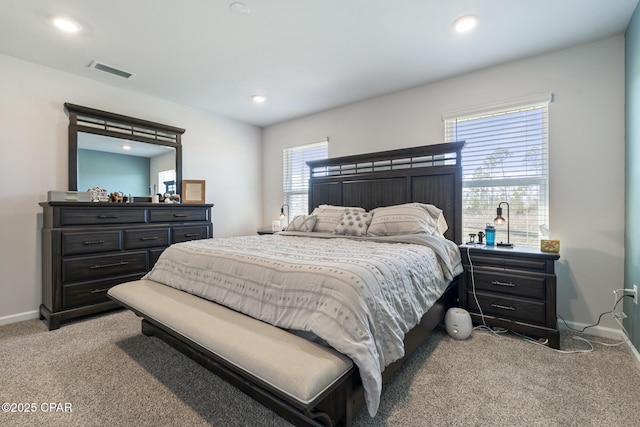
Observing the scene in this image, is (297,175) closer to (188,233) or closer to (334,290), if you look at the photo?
(188,233)

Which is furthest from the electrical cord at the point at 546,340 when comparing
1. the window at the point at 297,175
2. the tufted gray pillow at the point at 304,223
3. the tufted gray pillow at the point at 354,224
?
the window at the point at 297,175

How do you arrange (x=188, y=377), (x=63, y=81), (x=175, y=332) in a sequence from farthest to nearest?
(x=63, y=81), (x=188, y=377), (x=175, y=332)

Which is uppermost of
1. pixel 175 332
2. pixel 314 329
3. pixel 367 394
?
pixel 314 329

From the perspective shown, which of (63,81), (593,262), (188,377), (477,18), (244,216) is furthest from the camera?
(244,216)

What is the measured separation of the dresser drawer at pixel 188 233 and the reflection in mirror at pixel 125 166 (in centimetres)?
65

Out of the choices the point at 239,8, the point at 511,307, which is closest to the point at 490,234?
the point at 511,307

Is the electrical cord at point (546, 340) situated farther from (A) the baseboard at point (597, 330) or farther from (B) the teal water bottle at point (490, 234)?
(B) the teal water bottle at point (490, 234)

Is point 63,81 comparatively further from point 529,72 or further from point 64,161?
point 529,72

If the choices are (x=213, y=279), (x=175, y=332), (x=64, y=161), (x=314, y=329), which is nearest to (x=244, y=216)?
(x=64, y=161)

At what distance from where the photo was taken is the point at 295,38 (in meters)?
2.48

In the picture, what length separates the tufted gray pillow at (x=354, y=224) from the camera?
10.1ft

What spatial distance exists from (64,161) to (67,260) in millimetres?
1128

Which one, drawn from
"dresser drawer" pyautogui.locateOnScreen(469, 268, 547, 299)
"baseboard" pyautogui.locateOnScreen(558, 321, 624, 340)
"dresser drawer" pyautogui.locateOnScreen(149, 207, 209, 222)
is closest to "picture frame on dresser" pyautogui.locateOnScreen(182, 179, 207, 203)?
"dresser drawer" pyautogui.locateOnScreen(149, 207, 209, 222)

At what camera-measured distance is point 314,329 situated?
1291 mm
